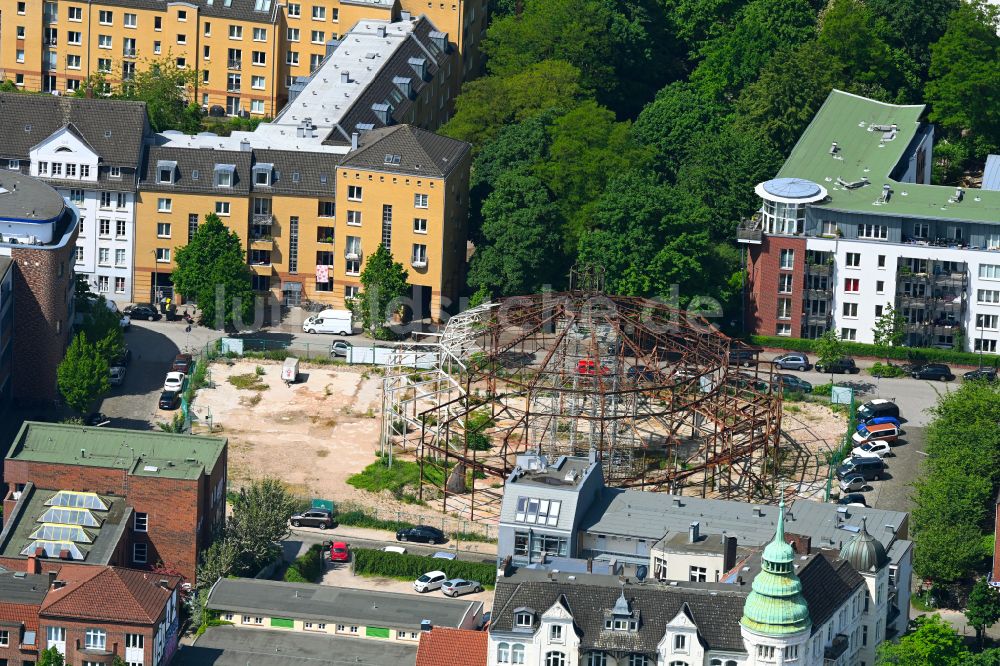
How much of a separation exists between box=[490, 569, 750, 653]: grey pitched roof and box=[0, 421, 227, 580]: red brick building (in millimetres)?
28274

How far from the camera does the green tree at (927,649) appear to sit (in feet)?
567

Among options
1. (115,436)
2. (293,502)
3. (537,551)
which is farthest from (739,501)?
(115,436)

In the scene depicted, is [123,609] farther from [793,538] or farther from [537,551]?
[793,538]

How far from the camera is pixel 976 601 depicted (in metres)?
187

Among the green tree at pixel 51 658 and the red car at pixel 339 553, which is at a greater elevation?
the red car at pixel 339 553

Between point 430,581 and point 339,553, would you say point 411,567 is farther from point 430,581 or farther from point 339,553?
point 339,553

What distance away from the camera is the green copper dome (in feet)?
541

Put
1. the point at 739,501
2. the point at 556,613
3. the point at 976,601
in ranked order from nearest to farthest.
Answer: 1. the point at 556,613
2. the point at 976,601
3. the point at 739,501

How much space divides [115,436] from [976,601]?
5827 centimetres

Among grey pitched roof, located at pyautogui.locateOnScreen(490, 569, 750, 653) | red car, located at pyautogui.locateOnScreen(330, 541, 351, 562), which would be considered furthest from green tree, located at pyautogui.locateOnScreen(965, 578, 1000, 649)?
red car, located at pyautogui.locateOnScreen(330, 541, 351, 562)

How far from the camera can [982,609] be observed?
186 metres

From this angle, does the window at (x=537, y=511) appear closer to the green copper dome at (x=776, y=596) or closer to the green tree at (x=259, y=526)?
the green tree at (x=259, y=526)

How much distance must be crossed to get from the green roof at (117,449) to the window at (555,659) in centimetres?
3278

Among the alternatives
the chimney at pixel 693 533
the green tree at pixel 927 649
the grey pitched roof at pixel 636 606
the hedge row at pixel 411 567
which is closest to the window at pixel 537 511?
the hedge row at pixel 411 567
